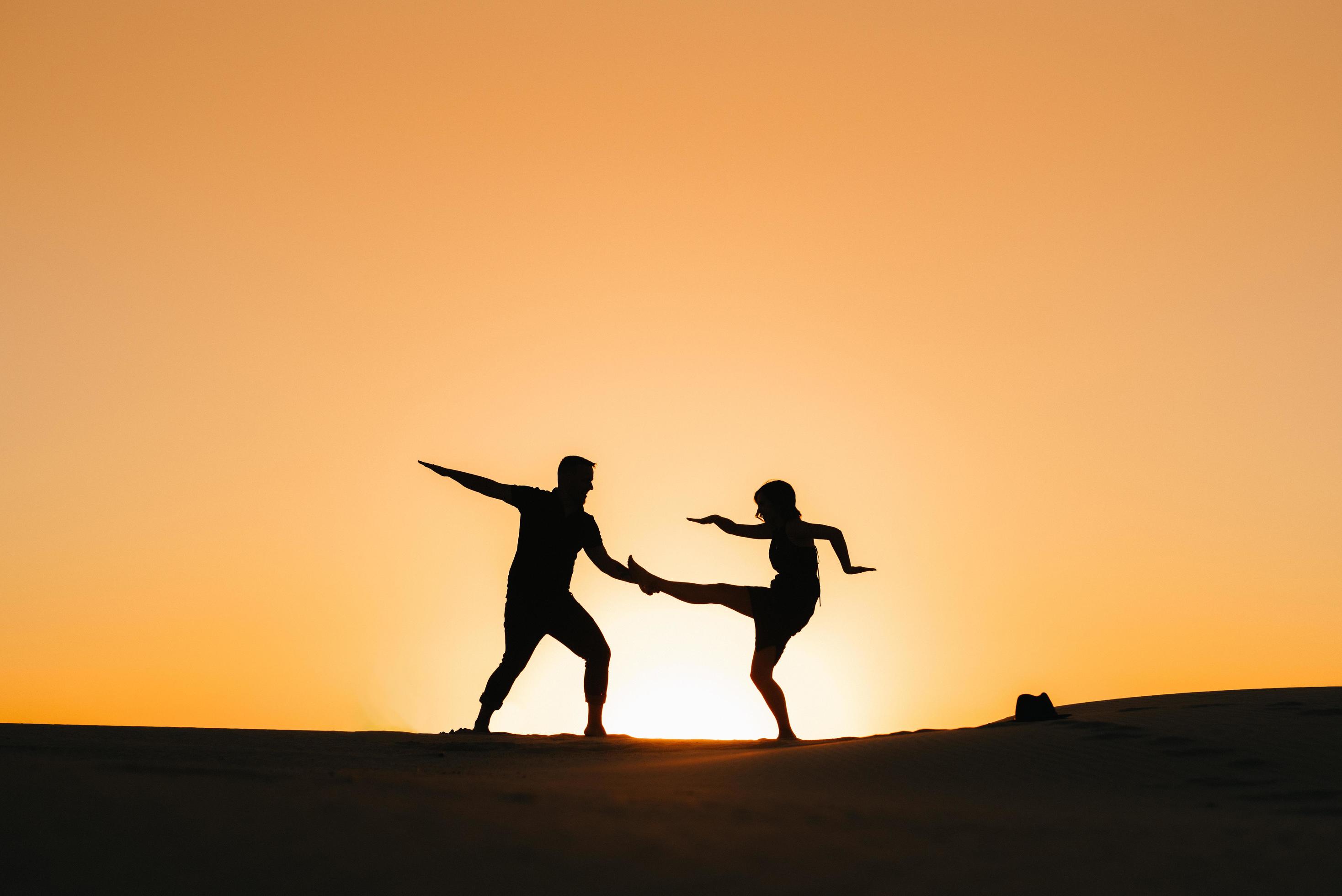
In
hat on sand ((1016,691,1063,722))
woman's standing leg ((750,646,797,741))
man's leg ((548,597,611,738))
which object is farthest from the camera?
man's leg ((548,597,611,738))

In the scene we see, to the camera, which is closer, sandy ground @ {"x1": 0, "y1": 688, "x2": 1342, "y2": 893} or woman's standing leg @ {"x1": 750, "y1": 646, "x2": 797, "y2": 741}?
sandy ground @ {"x1": 0, "y1": 688, "x2": 1342, "y2": 893}

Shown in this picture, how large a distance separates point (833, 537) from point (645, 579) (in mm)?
1871

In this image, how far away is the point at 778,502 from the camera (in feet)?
30.0

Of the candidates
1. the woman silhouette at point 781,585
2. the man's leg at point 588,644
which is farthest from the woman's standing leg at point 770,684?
the man's leg at point 588,644

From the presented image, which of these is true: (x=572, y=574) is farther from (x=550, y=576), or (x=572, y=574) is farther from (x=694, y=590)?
(x=694, y=590)

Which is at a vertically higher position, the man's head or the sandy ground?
the man's head

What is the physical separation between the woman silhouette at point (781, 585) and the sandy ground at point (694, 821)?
2.65 metres

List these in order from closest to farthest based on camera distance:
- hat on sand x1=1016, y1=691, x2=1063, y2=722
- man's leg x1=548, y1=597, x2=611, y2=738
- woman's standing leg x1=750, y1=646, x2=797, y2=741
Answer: hat on sand x1=1016, y1=691, x2=1063, y2=722 < woman's standing leg x1=750, y1=646, x2=797, y2=741 < man's leg x1=548, y1=597, x2=611, y2=738

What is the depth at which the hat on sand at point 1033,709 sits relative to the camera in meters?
7.57

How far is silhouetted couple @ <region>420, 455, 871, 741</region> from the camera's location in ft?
29.9

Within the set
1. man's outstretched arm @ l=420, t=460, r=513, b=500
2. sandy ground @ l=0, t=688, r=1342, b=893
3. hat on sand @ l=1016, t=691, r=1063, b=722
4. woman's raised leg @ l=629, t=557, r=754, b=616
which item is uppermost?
man's outstretched arm @ l=420, t=460, r=513, b=500

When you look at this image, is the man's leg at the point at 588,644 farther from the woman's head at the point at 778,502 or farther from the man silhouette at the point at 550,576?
the woman's head at the point at 778,502

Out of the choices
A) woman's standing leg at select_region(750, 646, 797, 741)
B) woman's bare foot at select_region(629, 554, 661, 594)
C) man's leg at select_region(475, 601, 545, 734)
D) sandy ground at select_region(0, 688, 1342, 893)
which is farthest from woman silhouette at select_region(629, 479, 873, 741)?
sandy ground at select_region(0, 688, 1342, 893)

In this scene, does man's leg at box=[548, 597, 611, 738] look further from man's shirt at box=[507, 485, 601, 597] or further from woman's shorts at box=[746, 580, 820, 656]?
woman's shorts at box=[746, 580, 820, 656]
